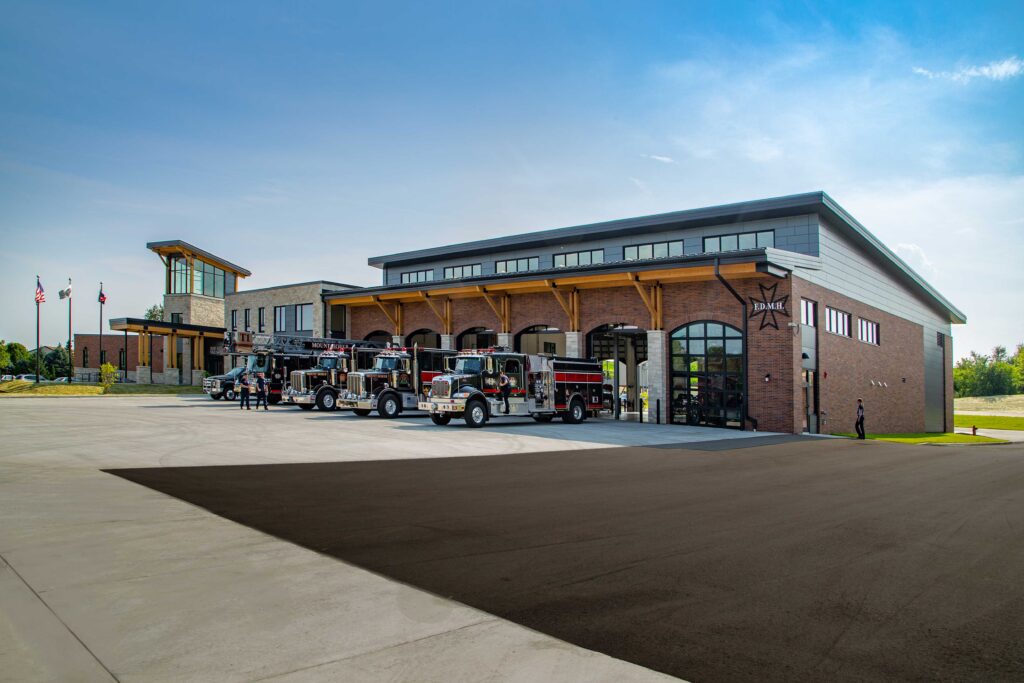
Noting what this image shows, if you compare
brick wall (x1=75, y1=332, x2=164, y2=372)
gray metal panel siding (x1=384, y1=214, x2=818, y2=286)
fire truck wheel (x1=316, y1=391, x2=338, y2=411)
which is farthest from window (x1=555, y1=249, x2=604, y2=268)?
brick wall (x1=75, y1=332, x2=164, y2=372)

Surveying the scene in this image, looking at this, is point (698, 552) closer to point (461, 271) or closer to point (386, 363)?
point (386, 363)

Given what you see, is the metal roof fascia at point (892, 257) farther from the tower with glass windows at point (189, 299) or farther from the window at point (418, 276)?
the tower with glass windows at point (189, 299)

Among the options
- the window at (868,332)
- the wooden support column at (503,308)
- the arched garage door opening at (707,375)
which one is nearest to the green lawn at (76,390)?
the wooden support column at (503,308)

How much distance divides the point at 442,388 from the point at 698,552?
1771 cm

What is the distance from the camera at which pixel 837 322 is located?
3300 cm

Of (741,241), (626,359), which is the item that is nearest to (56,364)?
(626,359)

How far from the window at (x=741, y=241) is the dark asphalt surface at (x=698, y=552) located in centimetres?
2011

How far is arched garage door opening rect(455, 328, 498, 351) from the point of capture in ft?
131

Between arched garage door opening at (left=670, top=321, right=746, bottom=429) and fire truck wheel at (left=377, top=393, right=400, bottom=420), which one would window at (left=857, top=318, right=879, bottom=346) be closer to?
arched garage door opening at (left=670, top=321, right=746, bottom=429)

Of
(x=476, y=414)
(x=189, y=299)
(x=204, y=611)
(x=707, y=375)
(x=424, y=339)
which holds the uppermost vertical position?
(x=189, y=299)

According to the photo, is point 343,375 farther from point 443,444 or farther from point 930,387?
point 930,387

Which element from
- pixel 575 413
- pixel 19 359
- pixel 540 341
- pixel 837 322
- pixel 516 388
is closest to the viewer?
pixel 516 388

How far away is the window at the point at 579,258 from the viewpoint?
38.0m

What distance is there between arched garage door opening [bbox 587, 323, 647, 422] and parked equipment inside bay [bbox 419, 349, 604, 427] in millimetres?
3920
